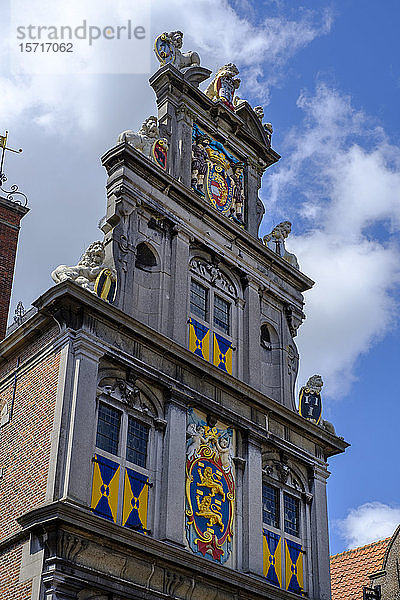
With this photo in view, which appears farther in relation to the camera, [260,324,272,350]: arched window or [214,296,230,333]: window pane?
[260,324,272,350]: arched window

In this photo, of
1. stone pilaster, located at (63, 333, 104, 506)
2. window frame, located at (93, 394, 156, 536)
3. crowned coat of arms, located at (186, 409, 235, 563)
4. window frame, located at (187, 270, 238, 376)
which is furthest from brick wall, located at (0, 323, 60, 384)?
window frame, located at (187, 270, 238, 376)

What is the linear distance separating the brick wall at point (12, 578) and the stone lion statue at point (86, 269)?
499cm

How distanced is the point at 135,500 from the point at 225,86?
12329mm

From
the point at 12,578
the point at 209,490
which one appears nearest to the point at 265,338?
the point at 209,490

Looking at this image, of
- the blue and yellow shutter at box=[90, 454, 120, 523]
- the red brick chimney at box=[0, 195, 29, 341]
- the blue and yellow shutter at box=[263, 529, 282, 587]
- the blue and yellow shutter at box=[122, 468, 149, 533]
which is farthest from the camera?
the red brick chimney at box=[0, 195, 29, 341]

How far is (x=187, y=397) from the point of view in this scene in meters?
19.8

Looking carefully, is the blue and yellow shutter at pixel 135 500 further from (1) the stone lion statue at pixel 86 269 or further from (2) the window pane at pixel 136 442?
(1) the stone lion statue at pixel 86 269

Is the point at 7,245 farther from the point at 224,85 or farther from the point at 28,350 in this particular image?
the point at 224,85

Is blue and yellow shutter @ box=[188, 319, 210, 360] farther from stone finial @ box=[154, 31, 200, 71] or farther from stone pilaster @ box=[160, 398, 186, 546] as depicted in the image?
stone finial @ box=[154, 31, 200, 71]

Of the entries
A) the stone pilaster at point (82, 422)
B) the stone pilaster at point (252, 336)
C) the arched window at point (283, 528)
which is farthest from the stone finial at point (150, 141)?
the arched window at point (283, 528)

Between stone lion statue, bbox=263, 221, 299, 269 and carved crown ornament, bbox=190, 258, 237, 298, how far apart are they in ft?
8.29

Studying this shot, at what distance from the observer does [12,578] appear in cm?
1670

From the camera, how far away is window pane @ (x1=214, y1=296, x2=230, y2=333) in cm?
2247

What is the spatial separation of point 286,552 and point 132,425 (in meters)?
5.20
